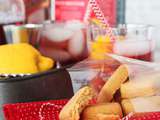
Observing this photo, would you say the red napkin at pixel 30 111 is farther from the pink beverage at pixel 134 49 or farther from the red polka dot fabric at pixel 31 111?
the pink beverage at pixel 134 49

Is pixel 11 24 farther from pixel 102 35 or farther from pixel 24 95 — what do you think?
pixel 24 95

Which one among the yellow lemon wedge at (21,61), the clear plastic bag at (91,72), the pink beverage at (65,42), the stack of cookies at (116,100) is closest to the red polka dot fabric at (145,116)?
the stack of cookies at (116,100)

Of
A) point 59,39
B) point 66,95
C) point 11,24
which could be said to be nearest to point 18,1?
point 11,24

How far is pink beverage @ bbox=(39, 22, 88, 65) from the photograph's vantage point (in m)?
0.81

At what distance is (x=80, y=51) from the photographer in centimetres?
83

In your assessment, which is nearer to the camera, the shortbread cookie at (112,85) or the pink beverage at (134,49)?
the shortbread cookie at (112,85)

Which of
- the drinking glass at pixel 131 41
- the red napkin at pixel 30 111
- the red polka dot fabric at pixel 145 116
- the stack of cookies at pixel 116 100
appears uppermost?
the drinking glass at pixel 131 41

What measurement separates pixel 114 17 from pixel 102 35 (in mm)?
267

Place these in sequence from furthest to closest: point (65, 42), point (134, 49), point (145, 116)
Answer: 1. point (65, 42)
2. point (134, 49)
3. point (145, 116)

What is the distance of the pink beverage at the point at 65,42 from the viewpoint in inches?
32.0

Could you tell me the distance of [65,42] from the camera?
0.82 metres

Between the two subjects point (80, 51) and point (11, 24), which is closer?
point (80, 51)

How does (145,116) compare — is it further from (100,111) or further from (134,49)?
(134,49)

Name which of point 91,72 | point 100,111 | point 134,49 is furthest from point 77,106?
point 134,49
